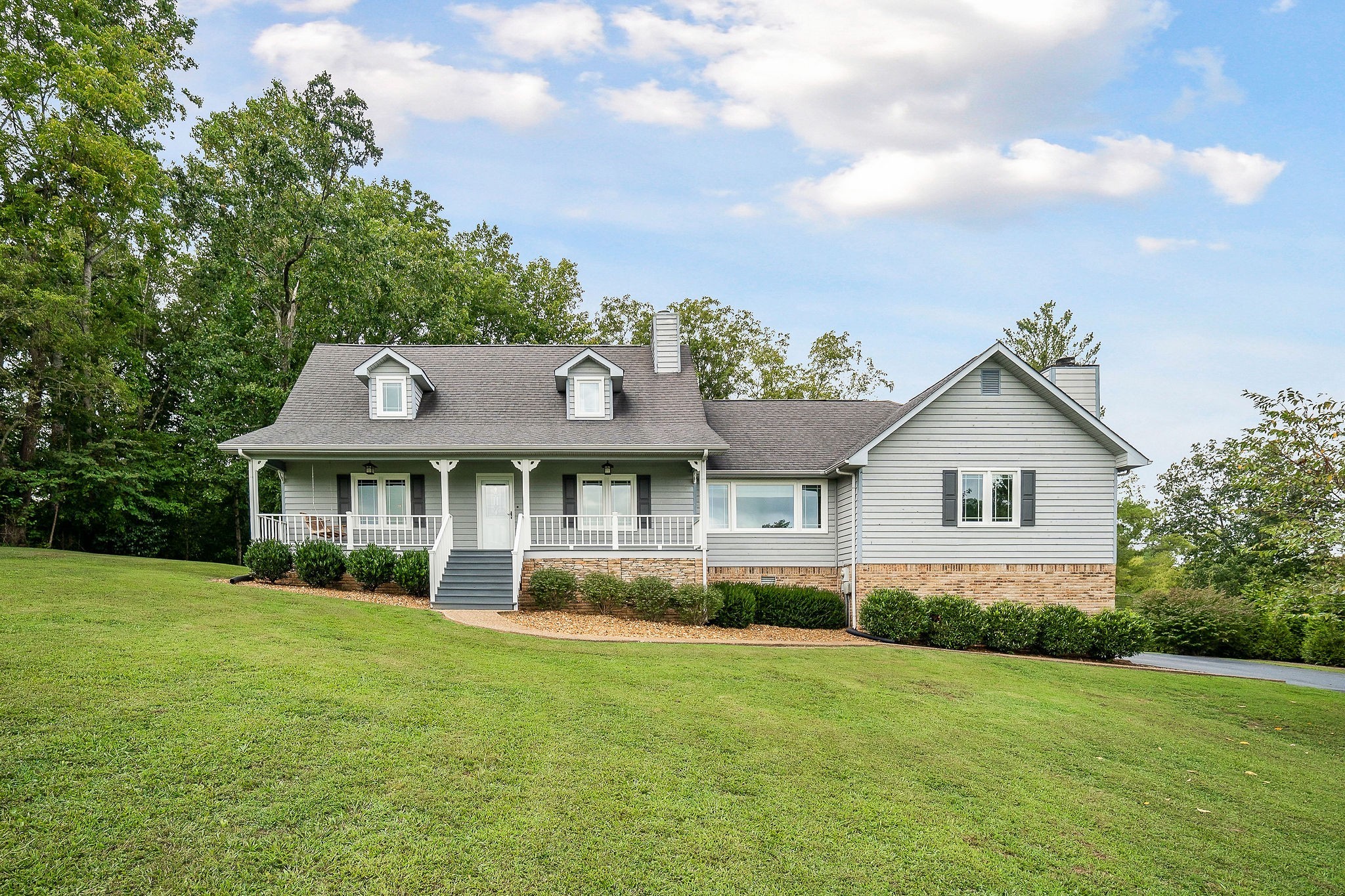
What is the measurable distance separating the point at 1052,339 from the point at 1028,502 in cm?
2292

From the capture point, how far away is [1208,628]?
18.8m

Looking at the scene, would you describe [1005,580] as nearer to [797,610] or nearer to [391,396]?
[797,610]

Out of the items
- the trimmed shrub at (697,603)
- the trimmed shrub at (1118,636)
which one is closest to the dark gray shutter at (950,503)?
the trimmed shrub at (1118,636)

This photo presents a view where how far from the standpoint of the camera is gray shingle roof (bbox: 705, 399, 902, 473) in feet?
60.7

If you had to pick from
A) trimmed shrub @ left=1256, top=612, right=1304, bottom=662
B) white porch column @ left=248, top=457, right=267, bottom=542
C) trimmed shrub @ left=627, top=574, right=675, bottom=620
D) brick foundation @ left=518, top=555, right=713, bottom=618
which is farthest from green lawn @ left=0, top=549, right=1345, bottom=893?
trimmed shrub @ left=1256, top=612, right=1304, bottom=662

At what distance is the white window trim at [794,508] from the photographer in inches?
722

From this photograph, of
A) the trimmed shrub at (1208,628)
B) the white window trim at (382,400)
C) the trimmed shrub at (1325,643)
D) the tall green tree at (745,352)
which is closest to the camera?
the trimmed shrub at (1325,643)

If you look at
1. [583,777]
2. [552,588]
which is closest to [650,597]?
[552,588]

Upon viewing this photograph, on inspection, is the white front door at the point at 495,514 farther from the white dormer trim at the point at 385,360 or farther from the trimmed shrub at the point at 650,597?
the trimmed shrub at the point at 650,597

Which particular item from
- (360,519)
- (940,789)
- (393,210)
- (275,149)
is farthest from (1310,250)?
(393,210)

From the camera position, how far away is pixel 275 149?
24.0 m

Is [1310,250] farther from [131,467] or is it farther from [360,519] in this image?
[131,467]

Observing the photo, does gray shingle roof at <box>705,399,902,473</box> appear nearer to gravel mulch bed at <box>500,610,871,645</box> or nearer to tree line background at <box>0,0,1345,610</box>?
Answer: gravel mulch bed at <box>500,610,871,645</box>

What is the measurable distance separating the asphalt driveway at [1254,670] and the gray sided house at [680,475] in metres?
2.03
